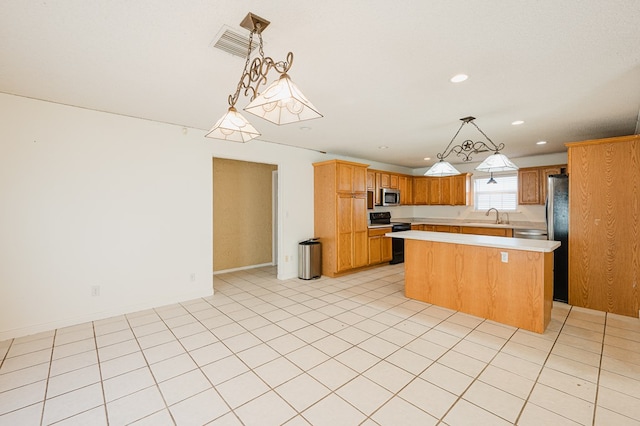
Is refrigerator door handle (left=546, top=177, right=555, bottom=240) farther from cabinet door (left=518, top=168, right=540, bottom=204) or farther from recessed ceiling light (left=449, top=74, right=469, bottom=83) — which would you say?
recessed ceiling light (left=449, top=74, right=469, bottom=83)

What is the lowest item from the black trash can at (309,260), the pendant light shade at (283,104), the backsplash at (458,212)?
the black trash can at (309,260)

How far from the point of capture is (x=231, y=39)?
1946mm

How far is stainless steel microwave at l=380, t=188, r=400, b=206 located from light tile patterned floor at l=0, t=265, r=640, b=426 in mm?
3650

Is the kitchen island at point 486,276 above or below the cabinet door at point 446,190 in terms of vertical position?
below

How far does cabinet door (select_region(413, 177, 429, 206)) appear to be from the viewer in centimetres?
784

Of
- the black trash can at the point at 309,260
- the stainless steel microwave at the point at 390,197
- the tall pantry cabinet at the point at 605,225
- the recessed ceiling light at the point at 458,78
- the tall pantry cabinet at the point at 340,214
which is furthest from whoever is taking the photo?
the stainless steel microwave at the point at 390,197

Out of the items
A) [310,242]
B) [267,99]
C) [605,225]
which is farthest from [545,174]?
[267,99]

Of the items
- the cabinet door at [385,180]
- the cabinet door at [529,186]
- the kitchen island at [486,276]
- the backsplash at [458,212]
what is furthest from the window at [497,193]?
the kitchen island at [486,276]

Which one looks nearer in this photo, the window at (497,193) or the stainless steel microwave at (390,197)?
the window at (497,193)

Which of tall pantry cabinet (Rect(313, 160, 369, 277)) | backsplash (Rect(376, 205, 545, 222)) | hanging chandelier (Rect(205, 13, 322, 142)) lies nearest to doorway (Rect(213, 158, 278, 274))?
tall pantry cabinet (Rect(313, 160, 369, 277))

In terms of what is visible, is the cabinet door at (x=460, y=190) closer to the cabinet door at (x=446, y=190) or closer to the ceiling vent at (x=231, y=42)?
the cabinet door at (x=446, y=190)

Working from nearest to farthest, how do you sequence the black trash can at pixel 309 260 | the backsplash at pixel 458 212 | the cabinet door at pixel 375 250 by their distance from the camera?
1. the black trash can at pixel 309 260
2. the cabinet door at pixel 375 250
3. the backsplash at pixel 458 212

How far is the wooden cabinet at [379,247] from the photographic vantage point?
20.2 ft

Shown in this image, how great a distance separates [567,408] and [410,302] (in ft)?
7.02
